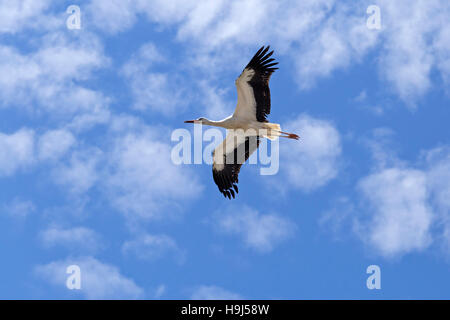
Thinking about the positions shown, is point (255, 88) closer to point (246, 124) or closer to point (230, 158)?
point (246, 124)

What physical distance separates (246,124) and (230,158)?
60.8 inches

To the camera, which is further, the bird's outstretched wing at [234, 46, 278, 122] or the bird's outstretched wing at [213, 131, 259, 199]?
the bird's outstretched wing at [213, 131, 259, 199]

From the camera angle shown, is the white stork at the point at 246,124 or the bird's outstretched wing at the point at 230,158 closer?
the white stork at the point at 246,124

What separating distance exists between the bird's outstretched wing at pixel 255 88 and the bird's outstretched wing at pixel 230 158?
3.36ft

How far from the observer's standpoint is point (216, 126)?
1811cm

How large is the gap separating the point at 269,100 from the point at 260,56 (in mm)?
1414

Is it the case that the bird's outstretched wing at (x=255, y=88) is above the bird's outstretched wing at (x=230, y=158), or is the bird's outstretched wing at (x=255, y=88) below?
above

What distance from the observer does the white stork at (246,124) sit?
659 inches

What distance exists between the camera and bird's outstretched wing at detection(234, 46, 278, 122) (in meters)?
16.6
